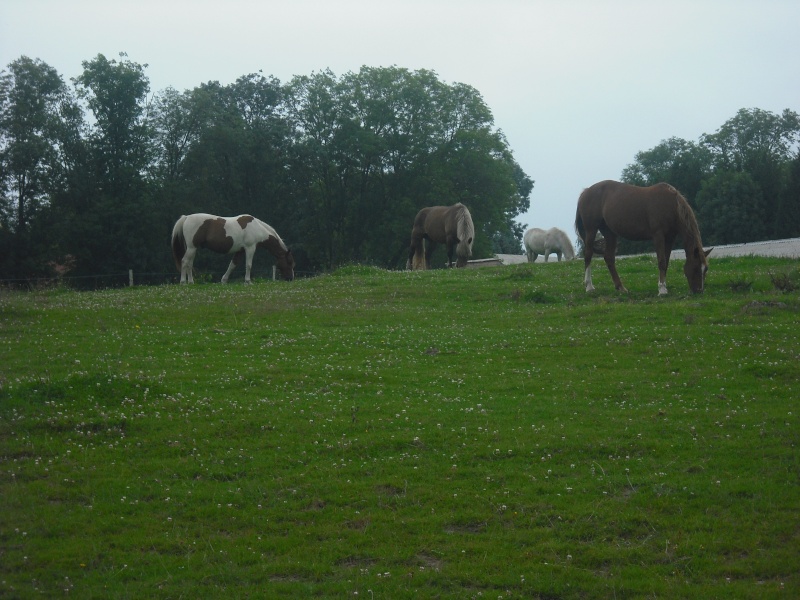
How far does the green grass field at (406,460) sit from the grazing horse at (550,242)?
27821 mm

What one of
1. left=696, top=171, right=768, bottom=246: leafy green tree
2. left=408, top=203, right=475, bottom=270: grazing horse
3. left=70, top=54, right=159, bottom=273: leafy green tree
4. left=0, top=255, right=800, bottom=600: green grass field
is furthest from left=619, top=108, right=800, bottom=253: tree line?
left=0, top=255, right=800, bottom=600: green grass field

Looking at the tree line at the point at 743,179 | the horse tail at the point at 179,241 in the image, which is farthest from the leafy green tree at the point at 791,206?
the horse tail at the point at 179,241

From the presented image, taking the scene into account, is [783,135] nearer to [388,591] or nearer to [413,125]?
[413,125]

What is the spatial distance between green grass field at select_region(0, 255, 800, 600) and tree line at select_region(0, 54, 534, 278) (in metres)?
36.7

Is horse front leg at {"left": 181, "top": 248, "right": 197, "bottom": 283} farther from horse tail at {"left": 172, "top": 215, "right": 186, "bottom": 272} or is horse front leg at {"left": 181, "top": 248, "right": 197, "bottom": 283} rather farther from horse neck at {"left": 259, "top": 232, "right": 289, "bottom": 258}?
horse neck at {"left": 259, "top": 232, "right": 289, "bottom": 258}

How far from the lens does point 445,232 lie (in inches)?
1395

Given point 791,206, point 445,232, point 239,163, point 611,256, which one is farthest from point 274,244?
point 791,206

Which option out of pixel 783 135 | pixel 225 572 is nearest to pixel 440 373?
pixel 225 572

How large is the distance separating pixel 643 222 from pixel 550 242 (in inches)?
929

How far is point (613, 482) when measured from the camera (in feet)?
27.3

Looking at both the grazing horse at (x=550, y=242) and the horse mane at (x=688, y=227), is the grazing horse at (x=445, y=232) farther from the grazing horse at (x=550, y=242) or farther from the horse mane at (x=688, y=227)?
the horse mane at (x=688, y=227)

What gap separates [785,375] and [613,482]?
5304 mm

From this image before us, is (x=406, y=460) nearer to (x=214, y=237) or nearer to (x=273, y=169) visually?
(x=214, y=237)

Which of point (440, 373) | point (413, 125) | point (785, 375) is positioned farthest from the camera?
point (413, 125)
